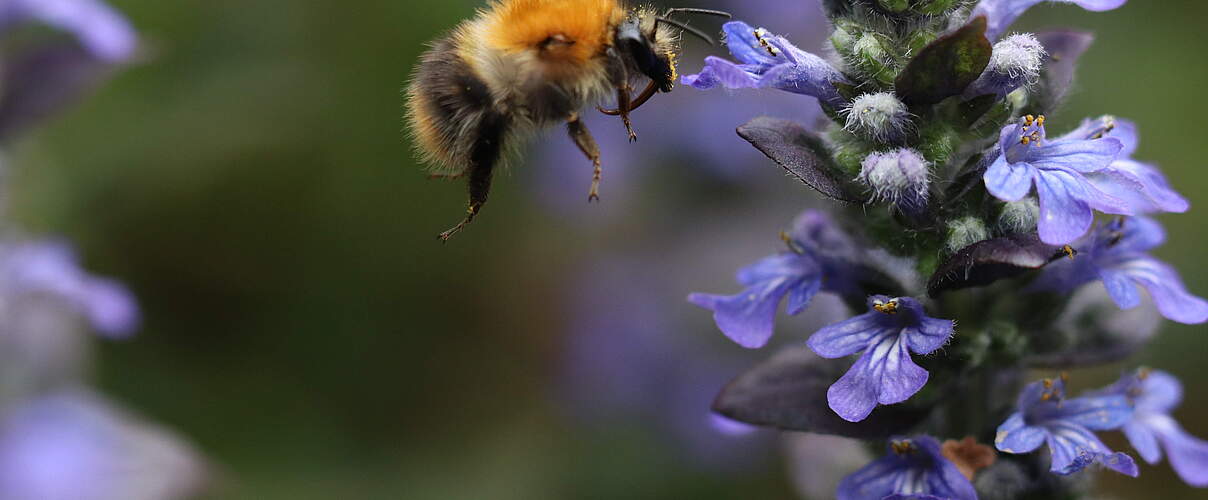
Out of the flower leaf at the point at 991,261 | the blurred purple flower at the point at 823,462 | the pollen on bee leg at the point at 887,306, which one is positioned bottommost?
the blurred purple flower at the point at 823,462

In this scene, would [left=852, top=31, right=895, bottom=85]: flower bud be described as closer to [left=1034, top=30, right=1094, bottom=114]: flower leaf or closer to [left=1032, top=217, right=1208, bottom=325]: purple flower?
[left=1034, top=30, right=1094, bottom=114]: flower leaf

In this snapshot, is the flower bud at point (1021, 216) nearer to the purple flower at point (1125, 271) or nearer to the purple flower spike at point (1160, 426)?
the purple flower at point (1125, 271)

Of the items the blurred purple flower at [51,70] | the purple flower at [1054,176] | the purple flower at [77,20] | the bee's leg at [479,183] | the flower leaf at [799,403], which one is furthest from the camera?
the blurred purple flower at [51,70]

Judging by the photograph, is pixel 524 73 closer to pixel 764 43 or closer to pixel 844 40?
pixel 764 43

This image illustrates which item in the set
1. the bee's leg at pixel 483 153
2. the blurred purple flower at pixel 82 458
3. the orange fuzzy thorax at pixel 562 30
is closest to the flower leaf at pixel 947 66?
the orange fuzzy thorax at pixel 562 30

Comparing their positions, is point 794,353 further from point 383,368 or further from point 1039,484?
point 383,368

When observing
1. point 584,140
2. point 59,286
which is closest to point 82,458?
point 59,286

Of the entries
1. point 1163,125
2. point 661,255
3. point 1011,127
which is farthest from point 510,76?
point 1163,125
